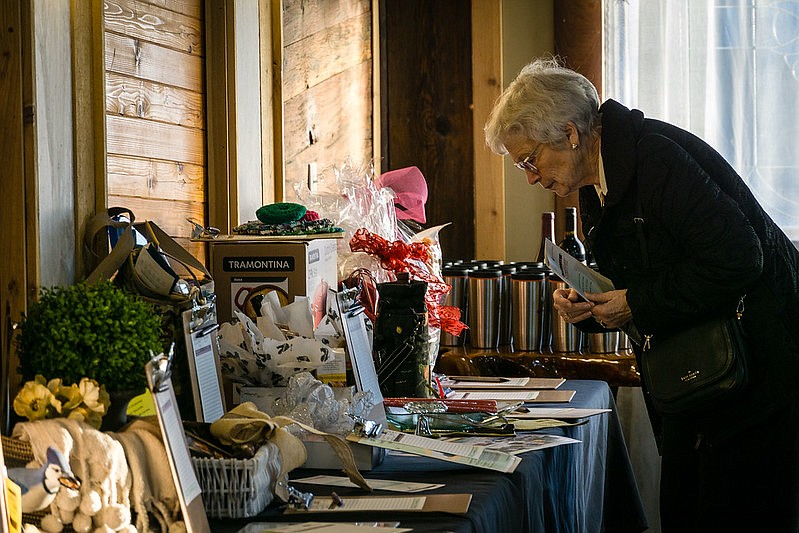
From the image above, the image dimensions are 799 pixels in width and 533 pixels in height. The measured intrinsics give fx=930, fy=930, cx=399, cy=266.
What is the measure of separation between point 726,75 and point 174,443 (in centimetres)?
308

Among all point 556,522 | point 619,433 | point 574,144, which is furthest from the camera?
point 619,433

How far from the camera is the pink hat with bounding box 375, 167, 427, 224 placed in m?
2.82

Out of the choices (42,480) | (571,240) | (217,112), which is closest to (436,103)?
(571,240)

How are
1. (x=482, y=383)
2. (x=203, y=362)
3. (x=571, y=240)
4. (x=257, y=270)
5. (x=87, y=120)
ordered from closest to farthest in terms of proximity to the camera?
(x=203, y=362), (x=87, y=120), (x=257, y=270), (x=482, y=383), (x=571, y=240)

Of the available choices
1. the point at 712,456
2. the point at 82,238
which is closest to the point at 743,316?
the point at 712,456

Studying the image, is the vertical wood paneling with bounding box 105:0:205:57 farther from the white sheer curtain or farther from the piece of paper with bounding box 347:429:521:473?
the white sheer curtain

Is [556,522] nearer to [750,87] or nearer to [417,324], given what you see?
[417,324]

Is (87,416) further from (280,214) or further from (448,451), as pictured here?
(280,214)

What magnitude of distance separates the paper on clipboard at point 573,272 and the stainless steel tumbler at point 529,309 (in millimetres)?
969

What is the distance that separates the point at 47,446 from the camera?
942 mm

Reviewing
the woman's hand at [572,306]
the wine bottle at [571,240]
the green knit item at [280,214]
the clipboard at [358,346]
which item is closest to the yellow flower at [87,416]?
the clipboard at [358,346]

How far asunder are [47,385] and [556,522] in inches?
35.6

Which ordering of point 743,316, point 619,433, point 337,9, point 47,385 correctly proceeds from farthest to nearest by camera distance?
point 337,9
point 619,433
point 743,316
point 47,385

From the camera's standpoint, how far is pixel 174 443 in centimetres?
98
